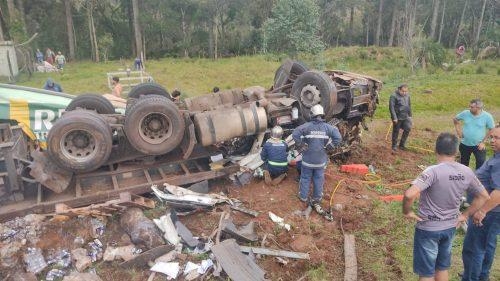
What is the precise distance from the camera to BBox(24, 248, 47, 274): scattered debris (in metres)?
4.68

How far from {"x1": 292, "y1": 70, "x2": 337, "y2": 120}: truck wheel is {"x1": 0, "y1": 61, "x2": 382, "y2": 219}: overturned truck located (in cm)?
2

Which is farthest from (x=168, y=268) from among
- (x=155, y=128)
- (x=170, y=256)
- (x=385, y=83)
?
(x=385, y=83)

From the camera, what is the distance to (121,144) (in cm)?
627

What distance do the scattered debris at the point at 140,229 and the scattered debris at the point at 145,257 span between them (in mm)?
185

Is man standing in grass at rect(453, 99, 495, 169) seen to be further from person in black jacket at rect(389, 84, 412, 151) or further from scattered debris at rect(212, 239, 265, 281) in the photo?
scattered debris at rect(212, 239, 265, 281)

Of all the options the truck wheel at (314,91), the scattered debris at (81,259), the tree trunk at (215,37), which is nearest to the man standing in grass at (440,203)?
the scattered debris at (81,259)

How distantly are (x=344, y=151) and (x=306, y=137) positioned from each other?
243 centimetres

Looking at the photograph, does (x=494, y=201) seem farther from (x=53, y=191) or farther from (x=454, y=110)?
(x=454, y=110)

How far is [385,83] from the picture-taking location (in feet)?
57.3

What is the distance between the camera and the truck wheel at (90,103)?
23.1ft

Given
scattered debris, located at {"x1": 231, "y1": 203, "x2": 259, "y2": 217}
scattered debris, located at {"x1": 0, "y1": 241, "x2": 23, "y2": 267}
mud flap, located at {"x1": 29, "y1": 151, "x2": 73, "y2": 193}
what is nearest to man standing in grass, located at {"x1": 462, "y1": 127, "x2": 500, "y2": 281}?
scattered debris, located at {"x1": 231, "y1": 203, "x2": 259, "y2": 217}

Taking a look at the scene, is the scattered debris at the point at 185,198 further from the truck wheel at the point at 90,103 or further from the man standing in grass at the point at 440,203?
the man standing in grass at the point at 440,203

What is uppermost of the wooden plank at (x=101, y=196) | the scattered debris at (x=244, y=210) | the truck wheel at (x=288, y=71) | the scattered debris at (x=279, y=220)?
the truck wheel at (x=288, y=71)

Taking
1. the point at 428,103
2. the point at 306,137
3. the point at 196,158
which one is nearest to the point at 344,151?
the point at 306,137
